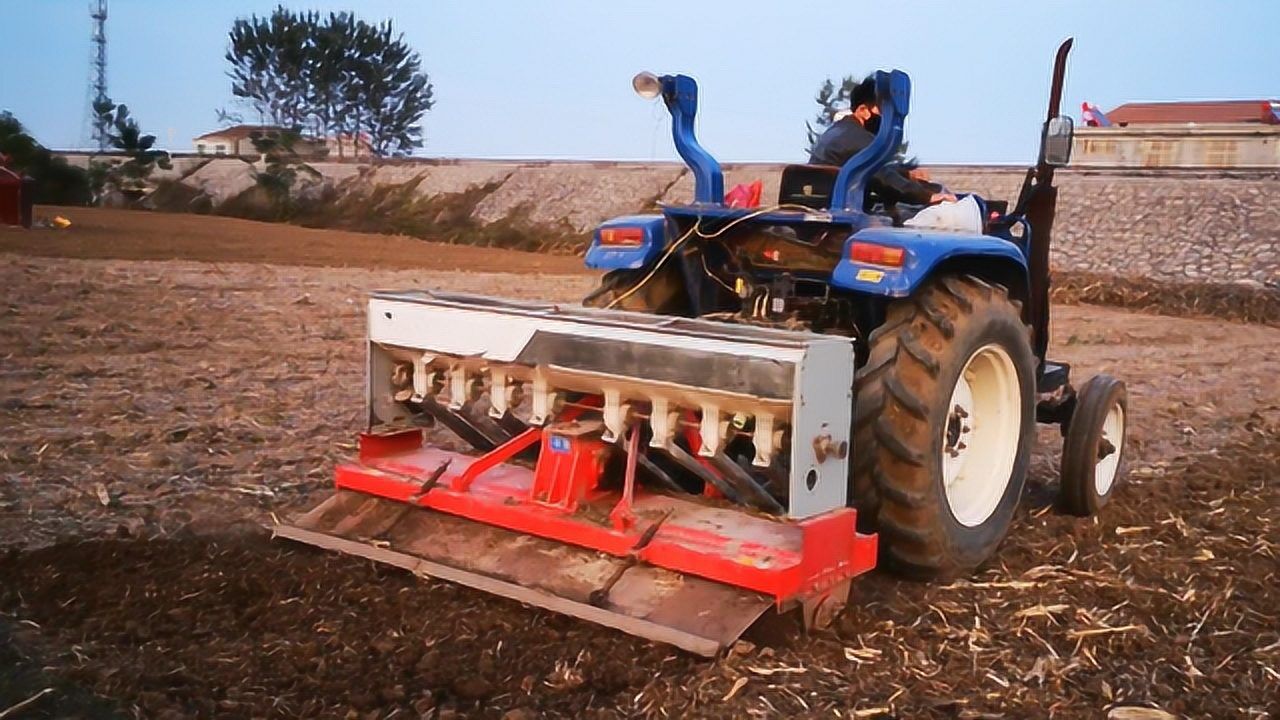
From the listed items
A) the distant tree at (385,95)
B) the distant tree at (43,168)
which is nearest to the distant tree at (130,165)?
the distant tree at (43,168)

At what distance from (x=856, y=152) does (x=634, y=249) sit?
40.5 inches

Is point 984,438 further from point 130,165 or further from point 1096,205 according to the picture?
point 130,165

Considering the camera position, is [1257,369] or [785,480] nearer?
[785,480]

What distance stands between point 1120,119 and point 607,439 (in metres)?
46.5

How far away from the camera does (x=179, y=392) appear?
277 inches

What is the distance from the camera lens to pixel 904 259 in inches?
156

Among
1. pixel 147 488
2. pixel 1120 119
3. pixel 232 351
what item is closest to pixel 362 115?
pixel 1120 119

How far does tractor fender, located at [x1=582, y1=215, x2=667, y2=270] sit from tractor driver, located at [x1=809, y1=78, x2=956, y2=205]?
2.67 ft

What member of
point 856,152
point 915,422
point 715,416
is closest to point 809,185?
point 856,152

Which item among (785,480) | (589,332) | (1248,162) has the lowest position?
(785,480)

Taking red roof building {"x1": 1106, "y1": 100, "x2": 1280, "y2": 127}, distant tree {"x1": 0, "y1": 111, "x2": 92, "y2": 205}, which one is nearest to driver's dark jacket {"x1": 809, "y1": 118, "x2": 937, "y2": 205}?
distant tree {"x1": 0, "y1": 111, "x2": 92, "y2": 205}

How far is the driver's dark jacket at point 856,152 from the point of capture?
4953mm

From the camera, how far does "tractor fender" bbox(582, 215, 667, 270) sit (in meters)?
4.69

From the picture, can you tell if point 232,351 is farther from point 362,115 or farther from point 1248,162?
point 362,115
